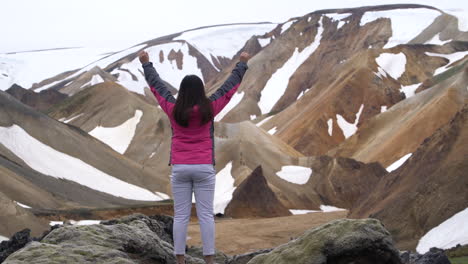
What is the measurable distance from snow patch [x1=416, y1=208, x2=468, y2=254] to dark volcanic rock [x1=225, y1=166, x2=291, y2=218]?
67.7ft

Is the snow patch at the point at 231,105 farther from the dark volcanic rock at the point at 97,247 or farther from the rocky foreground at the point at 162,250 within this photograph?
the rocky foreground at the point at 162,250

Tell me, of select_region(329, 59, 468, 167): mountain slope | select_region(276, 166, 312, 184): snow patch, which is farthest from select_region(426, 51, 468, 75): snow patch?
select_region(276, 166, 312, 184): snow patch

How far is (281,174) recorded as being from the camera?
169 ft

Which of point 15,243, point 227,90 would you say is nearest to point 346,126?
point 15,243

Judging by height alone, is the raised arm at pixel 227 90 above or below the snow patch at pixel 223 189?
below

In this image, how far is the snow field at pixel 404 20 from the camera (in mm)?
111062

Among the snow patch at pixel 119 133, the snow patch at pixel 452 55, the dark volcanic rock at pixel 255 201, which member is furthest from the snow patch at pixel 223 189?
the snow patch at pixel 452 55

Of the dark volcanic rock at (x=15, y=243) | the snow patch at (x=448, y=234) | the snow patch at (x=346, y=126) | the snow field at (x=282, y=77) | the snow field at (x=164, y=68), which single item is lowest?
the dark volcanic rock at (x=15, y=243)

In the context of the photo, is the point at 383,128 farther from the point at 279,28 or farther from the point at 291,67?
the point at 279,28

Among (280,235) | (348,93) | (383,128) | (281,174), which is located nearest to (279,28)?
(348,93)

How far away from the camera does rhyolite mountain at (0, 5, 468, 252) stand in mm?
43094

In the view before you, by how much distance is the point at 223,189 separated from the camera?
48500mm

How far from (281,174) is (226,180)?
150 inches

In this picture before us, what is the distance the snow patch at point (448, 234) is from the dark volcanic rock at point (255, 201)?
20.6 meters
